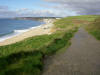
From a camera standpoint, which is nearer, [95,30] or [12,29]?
[95,30]

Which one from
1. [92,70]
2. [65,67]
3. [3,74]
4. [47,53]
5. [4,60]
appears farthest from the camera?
[47,53]

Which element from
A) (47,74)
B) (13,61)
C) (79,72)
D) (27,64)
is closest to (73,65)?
(79,72)

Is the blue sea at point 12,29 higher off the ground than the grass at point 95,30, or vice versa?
the grass at point 95,30

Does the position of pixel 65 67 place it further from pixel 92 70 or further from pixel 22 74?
pixel 22 74

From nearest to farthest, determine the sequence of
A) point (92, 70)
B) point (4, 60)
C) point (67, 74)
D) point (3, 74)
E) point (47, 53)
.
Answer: point (3, 74)
point (67, 74)
point (92, 70)
point (4, 60)
point (47, 53)

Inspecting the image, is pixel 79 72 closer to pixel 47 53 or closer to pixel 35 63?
pixel 35 63

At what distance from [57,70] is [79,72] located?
106 centimetres

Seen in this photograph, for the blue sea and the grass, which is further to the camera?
the blue sea

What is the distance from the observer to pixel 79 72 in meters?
6.07

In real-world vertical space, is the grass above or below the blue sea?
above

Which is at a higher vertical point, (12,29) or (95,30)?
(95,30)

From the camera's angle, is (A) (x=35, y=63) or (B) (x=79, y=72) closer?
(B) (x=79, y=72)

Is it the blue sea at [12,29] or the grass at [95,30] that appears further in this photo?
the blue sea at [12,29]

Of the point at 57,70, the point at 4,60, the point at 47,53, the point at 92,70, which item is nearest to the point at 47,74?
the point at 57,70
